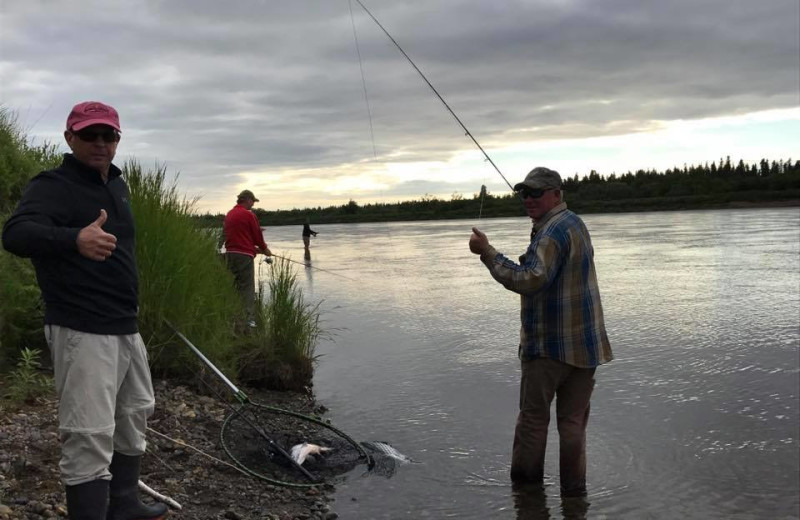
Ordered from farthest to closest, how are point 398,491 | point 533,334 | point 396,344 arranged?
point 396,344 → point 398,491 → point 533,334

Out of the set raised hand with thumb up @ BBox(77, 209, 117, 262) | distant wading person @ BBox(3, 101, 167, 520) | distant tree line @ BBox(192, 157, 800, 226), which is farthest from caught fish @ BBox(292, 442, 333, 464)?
distant tree line @ BBox(192, 157, 800, 226)

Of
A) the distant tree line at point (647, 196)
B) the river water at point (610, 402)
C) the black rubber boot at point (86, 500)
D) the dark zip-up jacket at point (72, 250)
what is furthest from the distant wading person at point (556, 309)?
the distant tree line at point (647, 196)

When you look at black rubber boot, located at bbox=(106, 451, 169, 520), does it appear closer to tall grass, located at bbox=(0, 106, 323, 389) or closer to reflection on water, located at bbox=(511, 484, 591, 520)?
reflection on water, located at bbox=(511, 484, 591, 520)

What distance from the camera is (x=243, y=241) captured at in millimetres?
10906

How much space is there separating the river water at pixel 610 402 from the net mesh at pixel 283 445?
26 cm

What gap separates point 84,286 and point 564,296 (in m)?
2.91

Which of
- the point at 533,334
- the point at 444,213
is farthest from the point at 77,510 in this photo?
the point at 444,213

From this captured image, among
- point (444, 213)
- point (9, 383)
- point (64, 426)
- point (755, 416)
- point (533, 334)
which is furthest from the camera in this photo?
point (444, 213)

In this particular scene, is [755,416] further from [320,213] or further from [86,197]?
[320,213]

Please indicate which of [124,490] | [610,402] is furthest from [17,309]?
[610,402]

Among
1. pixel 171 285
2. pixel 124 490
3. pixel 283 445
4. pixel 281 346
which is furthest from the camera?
pixel 281 346

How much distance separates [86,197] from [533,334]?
2.88 meters

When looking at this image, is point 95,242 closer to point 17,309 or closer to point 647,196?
point 17,309

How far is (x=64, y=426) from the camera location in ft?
9.87
